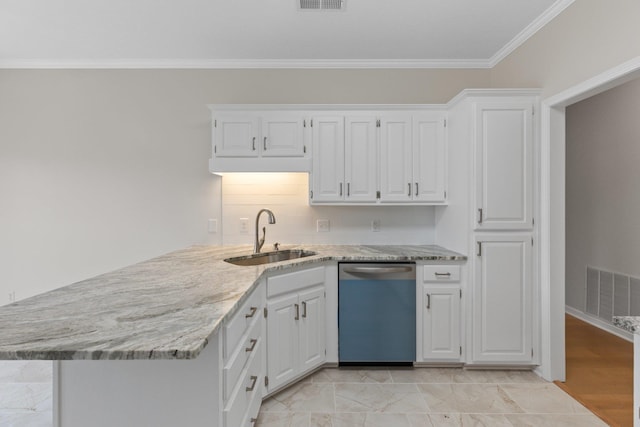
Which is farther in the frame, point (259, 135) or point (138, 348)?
point (259, 135)

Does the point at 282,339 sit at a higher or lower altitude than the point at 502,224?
lower

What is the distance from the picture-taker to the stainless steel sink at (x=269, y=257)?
2762 millimetres

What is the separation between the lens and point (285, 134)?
2.98 m

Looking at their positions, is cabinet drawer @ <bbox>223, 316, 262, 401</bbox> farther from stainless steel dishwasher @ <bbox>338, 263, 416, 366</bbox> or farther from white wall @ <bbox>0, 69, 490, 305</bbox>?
white wall @ <bbox>0, 69, 490, 305</bbox>

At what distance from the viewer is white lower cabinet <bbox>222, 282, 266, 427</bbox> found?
1.38m

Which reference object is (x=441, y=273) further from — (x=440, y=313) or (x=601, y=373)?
(x=601, y=373)

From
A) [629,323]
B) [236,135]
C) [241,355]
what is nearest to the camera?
[629,323]

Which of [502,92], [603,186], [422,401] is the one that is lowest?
[422,401]

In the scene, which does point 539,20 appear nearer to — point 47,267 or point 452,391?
point 452,391

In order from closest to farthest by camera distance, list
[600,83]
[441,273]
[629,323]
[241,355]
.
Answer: [629,323]
[241,355]
[600,83]
[441,273]

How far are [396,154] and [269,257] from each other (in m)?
1.42

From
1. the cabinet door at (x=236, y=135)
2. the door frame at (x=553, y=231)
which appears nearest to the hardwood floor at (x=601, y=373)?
the door frame at (x=553, y=231)

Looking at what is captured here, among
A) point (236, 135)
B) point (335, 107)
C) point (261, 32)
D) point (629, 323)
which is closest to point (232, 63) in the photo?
point (261, 32)

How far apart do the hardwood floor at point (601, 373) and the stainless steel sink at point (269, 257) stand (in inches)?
84.9
